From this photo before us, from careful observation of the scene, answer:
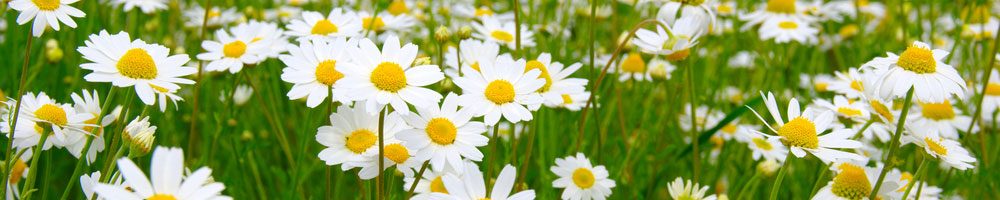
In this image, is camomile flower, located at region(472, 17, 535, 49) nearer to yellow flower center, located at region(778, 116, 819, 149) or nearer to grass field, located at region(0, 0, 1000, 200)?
grass field, located at region(0, 0, 1000, 200)

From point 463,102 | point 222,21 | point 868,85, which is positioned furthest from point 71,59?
point 868,85

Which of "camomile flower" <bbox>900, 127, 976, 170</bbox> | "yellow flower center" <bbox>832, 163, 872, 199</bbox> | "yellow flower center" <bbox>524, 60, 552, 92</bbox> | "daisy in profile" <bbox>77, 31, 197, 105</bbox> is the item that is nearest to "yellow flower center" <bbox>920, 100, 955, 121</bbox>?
"camomile flower" <bbox>900, 127, 976, 170</bbox>

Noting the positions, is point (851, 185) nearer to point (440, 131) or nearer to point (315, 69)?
point (440, 131)

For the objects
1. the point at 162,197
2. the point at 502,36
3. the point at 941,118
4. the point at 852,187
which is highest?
the point at 162,197

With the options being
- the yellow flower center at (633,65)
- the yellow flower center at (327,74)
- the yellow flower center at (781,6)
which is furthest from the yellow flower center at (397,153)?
the yellow flower center at (781,6)

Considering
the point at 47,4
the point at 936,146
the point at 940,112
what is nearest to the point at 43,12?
the point at 47,4

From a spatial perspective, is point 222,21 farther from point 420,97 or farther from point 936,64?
point 936,64
